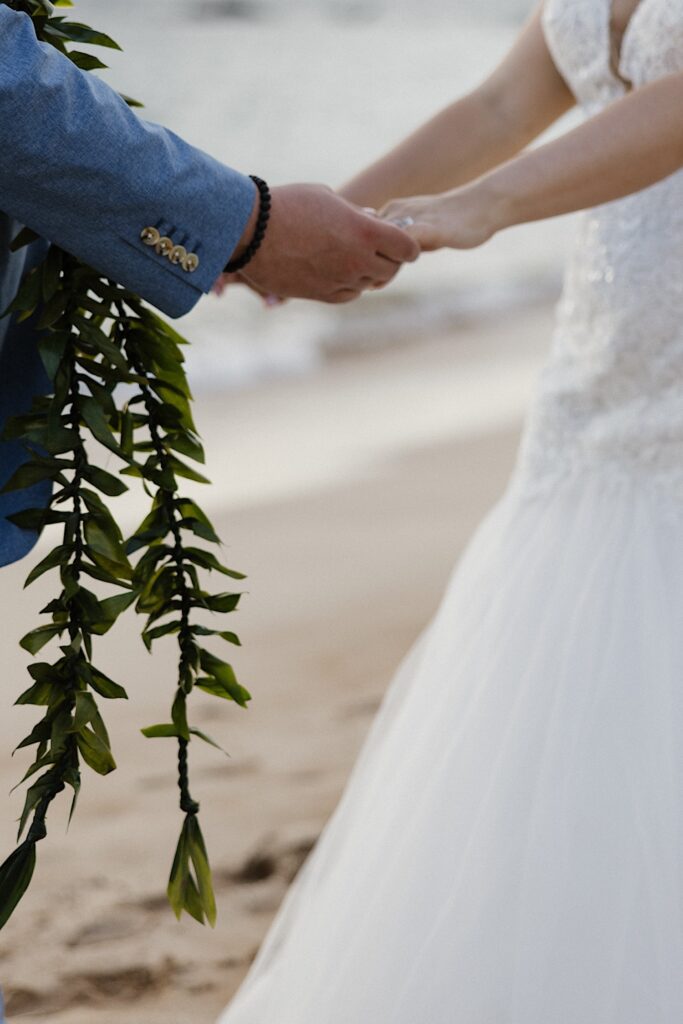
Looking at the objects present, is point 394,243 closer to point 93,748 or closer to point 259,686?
point 93,748

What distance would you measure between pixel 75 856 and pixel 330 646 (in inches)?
55.3

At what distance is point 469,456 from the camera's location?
6.23 m

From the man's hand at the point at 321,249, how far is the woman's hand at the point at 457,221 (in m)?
0.03

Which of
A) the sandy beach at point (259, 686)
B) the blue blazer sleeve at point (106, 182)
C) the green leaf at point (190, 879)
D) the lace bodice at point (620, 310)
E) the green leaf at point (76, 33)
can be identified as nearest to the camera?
the blue blazer sleeve at point (106, 182)

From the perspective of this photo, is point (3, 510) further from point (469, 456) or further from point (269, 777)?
point (469, 456)

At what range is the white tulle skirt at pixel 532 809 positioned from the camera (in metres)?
1.72

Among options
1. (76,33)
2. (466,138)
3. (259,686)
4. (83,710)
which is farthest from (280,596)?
(76,33)

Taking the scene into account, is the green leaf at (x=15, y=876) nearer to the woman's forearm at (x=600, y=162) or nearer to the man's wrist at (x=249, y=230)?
the man's wrist at (x=249, y=230)

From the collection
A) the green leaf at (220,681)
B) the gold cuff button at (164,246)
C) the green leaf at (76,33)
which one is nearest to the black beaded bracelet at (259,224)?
the gold cuff button at (164,246)

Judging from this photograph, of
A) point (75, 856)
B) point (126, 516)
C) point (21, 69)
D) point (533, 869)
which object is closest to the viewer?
point (21, 69)

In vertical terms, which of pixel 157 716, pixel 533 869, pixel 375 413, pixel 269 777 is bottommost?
pixel 533 869

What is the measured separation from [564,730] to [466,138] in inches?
40.6

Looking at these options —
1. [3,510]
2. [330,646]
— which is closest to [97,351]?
[3,510]

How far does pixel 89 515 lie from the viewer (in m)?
1.49
